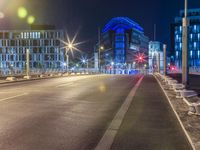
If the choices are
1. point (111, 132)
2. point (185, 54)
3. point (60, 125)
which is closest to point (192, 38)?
point (185, 54)

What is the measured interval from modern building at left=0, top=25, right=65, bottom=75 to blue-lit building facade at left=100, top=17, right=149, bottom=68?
20.7m

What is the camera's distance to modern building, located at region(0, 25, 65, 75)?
164 m

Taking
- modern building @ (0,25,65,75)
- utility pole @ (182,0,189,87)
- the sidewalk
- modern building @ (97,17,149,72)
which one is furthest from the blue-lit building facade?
the sidewalk

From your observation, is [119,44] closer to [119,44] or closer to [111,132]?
[119,44]

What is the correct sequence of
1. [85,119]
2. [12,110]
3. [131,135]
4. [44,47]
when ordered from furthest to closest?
A: [44,47], [12,110], [85,119], [131,135]

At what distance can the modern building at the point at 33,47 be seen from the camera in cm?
16400

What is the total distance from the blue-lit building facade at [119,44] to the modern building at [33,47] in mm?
20717

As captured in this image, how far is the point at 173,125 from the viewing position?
938 cm

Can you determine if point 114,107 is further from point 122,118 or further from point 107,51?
point 107,51

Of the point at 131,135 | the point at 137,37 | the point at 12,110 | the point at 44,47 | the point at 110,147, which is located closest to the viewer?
the point at 110,147

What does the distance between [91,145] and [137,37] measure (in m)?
183

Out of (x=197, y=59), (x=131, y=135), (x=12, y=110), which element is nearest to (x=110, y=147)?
(x=131, y=135)

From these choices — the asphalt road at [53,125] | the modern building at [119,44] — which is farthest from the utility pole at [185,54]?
the modern building at [119,44]

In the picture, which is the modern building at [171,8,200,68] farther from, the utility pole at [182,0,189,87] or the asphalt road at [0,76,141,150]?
the asphalt road at [0,76,141,150]
